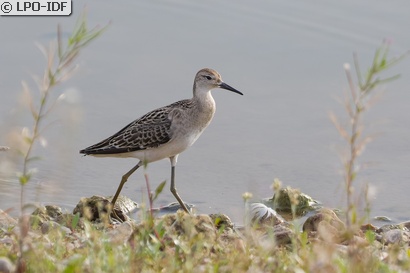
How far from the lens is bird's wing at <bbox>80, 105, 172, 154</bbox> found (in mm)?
9055

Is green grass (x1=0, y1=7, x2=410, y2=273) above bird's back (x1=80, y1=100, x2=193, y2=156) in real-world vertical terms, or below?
above

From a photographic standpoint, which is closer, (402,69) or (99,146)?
(99,146)

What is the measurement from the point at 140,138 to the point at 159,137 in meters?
0.20

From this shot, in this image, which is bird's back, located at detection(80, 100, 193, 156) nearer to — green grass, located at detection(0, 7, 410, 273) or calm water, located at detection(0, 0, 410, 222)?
calm water, located at detection(0, 0, 410, 222)

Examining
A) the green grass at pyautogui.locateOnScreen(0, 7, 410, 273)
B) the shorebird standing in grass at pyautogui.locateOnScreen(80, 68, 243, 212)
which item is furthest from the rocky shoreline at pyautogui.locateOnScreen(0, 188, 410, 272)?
the shorebird standing in grass at pyautogui.locateOnScreen(80, 68, 243, 212)

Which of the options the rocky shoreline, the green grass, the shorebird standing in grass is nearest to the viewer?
the green grass

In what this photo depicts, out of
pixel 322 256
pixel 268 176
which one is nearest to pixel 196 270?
pixel 322 256

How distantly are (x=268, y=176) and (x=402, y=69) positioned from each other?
2765mm

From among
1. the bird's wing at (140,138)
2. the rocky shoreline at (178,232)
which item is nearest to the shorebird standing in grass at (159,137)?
the bird's wing at (140,138)

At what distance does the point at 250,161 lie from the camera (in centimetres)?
1006

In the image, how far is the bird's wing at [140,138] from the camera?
9.05 m

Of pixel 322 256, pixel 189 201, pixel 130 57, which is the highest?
pixel 322 256

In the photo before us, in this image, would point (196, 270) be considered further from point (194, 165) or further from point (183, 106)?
point (194, 165)

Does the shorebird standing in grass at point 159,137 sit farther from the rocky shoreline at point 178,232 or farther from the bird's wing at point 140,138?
the rocky shoreline at point 178,232
